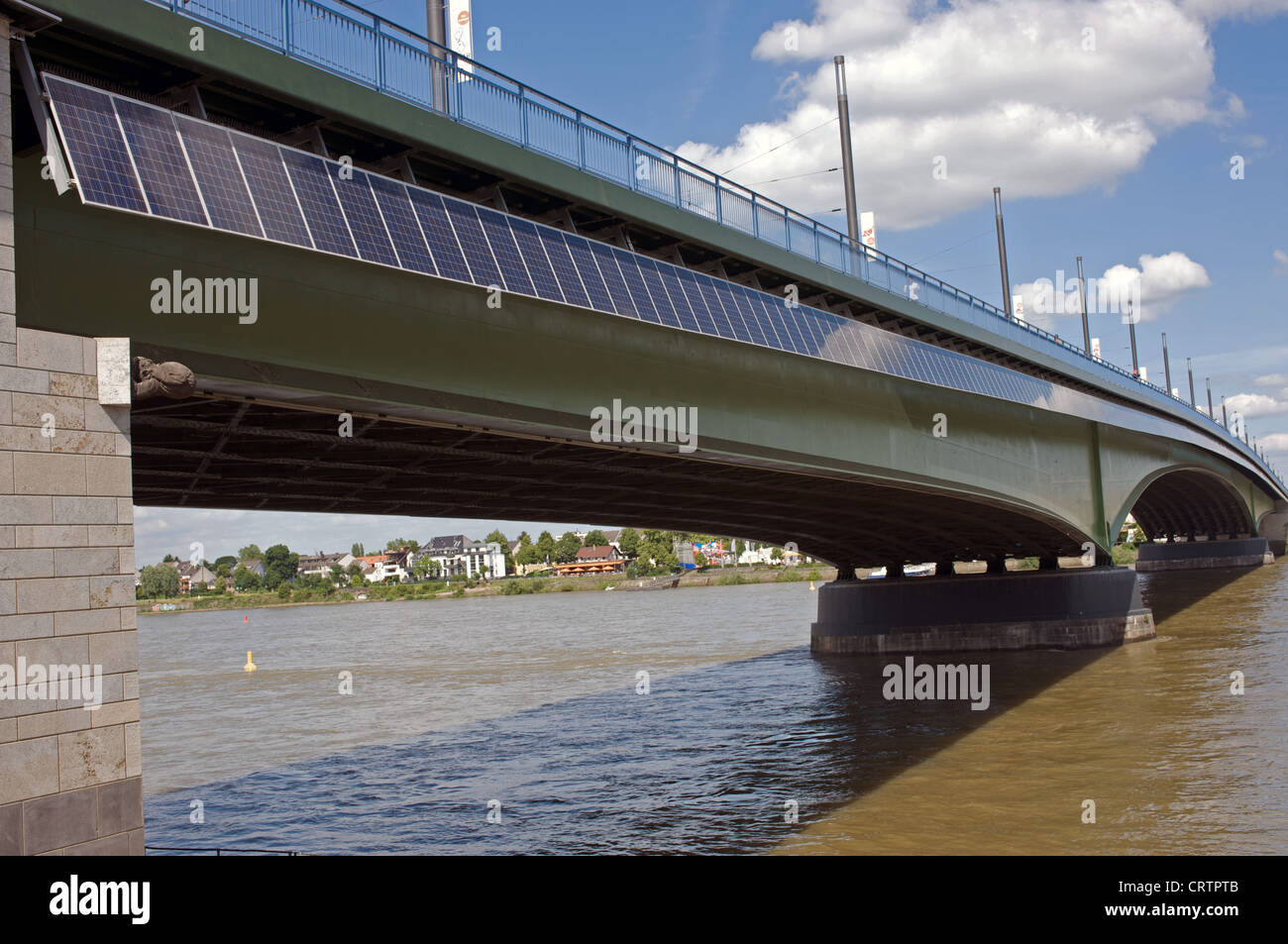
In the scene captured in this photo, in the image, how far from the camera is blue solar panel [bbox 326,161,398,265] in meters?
13.7

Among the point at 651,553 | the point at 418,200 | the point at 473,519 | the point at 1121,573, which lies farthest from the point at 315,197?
the point at 651,553

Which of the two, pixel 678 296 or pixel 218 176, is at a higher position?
pixel 678 296

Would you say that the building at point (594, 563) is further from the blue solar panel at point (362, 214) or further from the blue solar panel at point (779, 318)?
the blue solar panel at point (362, 214)

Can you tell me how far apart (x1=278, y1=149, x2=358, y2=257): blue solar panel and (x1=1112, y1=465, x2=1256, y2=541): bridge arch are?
5988 centimetres

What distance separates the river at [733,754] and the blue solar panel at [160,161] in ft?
37.1

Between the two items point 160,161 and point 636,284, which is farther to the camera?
point 636,284

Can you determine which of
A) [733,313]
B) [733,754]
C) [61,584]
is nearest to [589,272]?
[733,313]

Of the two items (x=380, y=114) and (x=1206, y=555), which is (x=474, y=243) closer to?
(x=380, y=114)

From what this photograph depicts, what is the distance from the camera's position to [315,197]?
13477mm

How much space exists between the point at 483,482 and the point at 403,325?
414 inches

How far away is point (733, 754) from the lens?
26.4m

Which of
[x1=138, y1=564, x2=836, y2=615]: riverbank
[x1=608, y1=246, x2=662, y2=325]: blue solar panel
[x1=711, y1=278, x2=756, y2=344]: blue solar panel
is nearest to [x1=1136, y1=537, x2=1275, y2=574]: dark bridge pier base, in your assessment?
[x1=138, y1=564, x2=836, y2=615]: riverbank

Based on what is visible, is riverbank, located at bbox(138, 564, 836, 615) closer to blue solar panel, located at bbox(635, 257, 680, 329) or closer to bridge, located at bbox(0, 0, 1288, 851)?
bridge, located at bbox(0, 0, 1288, 851)
